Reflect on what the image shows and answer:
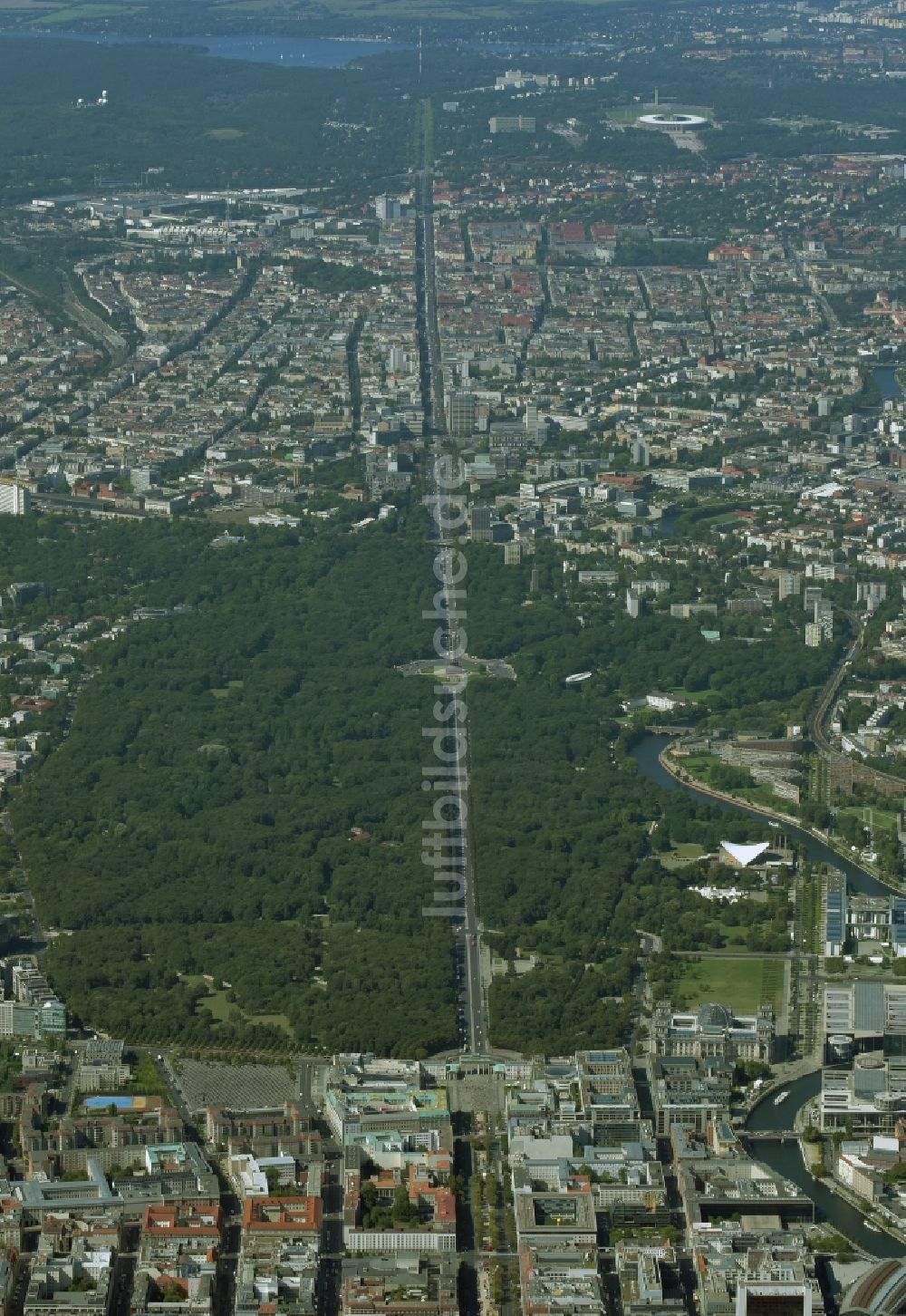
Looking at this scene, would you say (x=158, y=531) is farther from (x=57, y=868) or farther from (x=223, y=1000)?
(x=223, y=1000)

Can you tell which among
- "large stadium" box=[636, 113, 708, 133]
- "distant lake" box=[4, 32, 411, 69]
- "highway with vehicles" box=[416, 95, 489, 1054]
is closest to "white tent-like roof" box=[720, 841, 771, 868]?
"highway with vehicles" box=[416, 95, 489, 1054]

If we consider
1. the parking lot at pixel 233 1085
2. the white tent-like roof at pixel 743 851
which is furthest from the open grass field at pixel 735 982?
the parking lot at pixel 233 1085

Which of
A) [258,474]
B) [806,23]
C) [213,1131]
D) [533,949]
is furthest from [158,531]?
[806,23]

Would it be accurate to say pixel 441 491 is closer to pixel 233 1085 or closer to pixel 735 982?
pixel 735 982

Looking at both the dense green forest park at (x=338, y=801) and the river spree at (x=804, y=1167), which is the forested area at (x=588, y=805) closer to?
the dense green forest park at (x=338, y=801)

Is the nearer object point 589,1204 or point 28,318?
point 589,1204

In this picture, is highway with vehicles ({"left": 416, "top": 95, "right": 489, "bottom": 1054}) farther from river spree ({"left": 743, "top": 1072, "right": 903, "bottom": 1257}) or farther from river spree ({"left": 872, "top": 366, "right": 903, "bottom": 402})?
river spree ({"left": 872, "top": 366, "right": 903, "bottom": 402})

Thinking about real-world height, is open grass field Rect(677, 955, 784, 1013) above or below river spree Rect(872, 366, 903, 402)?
above
